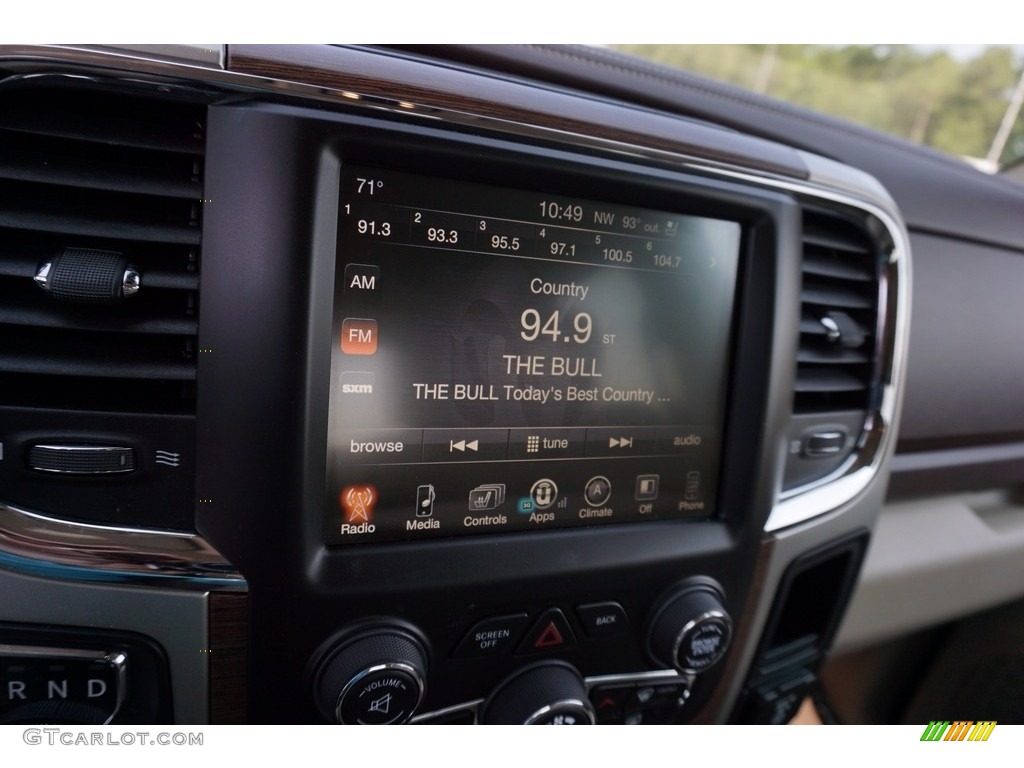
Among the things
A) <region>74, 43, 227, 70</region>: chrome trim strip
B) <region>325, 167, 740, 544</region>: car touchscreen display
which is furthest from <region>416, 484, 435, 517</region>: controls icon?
<region>74, 43, 227, 70</region>: chrome trim strip

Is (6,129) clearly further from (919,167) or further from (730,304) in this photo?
(919,167)

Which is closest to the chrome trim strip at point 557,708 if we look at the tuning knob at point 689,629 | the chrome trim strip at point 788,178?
the tuning knob at point 689,629

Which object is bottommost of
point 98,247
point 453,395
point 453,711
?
point 453,711

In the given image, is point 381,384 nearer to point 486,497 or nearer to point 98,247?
point 486,497

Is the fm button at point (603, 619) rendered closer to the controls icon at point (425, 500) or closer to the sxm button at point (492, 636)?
the sxm button at point (492, 636)

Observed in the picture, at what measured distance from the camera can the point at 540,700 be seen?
81 centimetres

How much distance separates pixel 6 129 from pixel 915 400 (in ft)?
4.53

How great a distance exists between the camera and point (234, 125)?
2.00 feet

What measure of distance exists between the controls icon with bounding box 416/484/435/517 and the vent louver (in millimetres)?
563

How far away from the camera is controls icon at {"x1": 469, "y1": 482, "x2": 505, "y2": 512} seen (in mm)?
769

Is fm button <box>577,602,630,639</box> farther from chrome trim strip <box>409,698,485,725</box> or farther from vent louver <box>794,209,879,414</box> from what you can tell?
vent louver <box>794,209,879,414</box>

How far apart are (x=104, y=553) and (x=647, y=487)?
2.00ft

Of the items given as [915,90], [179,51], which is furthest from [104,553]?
[915,90]

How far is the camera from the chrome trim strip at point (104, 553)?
65 centimetres
